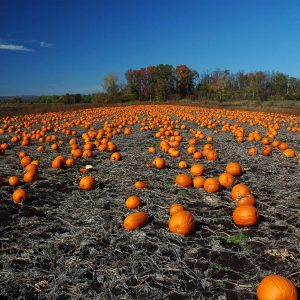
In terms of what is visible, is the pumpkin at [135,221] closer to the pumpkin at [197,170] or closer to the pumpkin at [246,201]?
the pumpkin at [246,201]

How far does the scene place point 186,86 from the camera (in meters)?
90.9

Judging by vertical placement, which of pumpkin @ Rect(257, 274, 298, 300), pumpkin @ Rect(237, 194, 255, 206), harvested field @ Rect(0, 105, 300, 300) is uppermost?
pumpkin @ Rect(237, 194, 255, 206)

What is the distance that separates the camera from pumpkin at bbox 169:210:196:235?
452 cm

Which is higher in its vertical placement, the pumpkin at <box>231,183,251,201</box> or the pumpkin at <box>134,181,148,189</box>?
the pumpkin at <box>231,183,251,201</box>

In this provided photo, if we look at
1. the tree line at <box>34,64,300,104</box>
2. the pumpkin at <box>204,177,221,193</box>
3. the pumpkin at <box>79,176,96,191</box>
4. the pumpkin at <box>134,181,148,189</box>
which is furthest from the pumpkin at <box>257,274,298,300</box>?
the tree line at <box>34,64,300,104</box>

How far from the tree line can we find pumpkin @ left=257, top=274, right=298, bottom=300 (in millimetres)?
71758

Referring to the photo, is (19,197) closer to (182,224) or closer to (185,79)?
(182,224)

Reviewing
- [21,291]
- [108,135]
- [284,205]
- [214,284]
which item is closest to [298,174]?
[284,205]

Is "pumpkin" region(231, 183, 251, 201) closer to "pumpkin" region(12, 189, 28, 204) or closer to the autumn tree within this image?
"pumpkin" region(12, 189, 28, 204)

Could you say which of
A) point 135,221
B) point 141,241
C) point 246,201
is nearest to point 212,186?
point 246,201

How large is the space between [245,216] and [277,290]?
69.4 inches

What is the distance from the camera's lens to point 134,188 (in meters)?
6.64

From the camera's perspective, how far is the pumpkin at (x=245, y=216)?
471 centimetres

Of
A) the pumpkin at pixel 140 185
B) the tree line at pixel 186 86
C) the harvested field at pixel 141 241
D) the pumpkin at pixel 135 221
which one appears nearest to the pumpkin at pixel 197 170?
the harvested field at pixel 141 241
